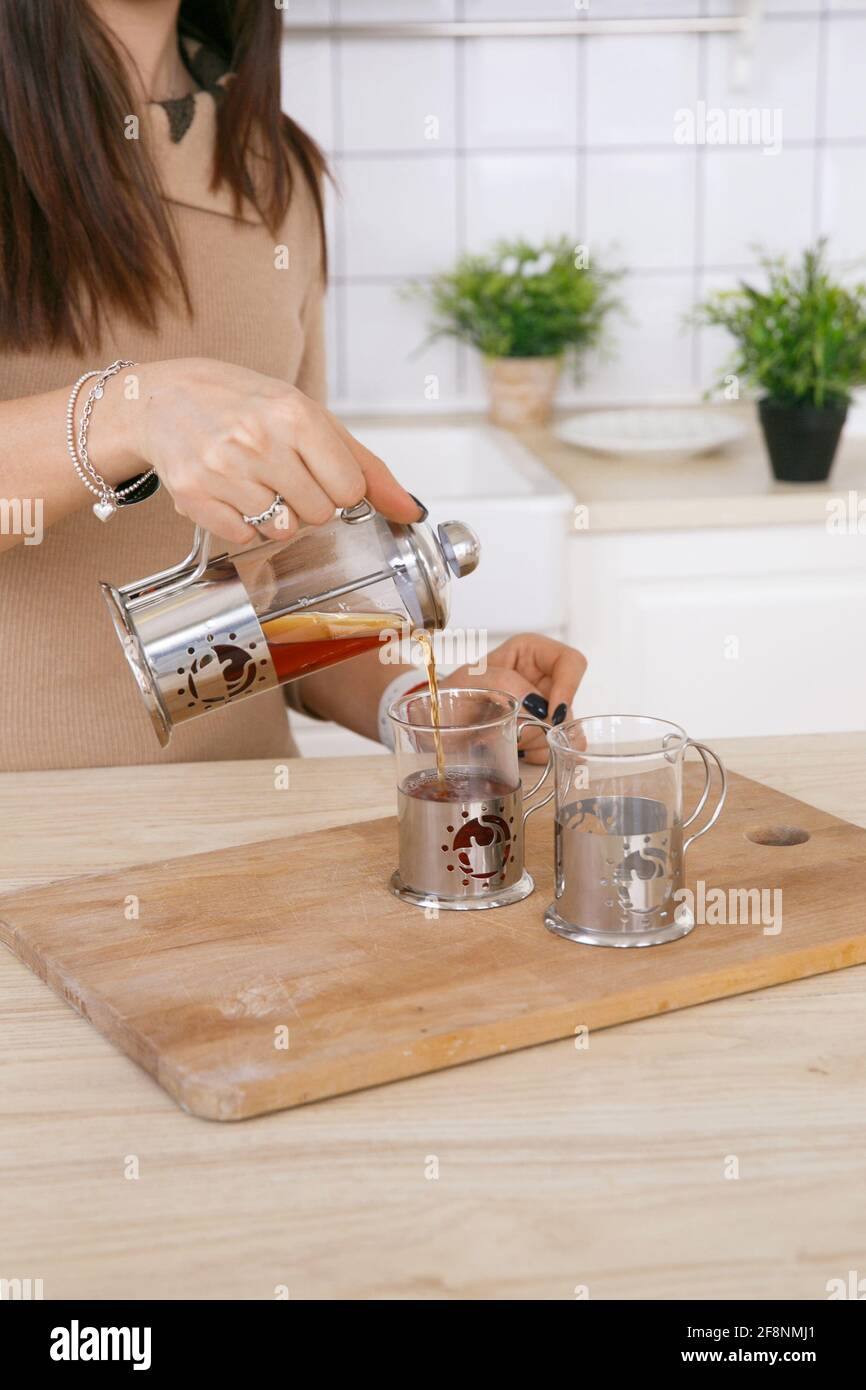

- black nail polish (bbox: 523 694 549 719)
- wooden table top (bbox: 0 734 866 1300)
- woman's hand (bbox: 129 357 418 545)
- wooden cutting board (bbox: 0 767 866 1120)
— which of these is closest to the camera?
wooden table top (bbox: 0 734 866 1300)

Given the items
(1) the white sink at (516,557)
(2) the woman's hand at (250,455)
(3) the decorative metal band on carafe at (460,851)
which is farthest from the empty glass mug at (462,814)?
(1) the white sink at (516,557)

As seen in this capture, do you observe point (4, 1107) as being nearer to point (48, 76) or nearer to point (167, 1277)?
point (167, 1277)

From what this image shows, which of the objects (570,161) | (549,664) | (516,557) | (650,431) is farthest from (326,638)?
(570,161)

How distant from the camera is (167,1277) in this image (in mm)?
523

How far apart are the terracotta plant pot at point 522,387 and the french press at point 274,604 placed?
4.50 ft

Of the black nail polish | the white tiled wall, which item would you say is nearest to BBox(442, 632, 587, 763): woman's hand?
the black nail polish

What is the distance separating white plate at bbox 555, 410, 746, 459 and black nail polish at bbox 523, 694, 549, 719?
3.16 feet

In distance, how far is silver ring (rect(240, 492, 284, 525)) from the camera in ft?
2.54

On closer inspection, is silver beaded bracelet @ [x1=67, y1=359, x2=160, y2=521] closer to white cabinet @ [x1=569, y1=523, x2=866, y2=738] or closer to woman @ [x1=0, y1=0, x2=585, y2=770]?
woman @ [x1=0, y1=0, x2=585, y2=770]

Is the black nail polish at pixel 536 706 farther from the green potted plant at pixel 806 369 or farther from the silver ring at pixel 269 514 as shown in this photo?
the green potted plant at pixel 806 369

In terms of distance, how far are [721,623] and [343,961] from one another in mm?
1142

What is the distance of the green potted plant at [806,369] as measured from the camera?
5.82 ft

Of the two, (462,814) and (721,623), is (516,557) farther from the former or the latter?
(462,814)

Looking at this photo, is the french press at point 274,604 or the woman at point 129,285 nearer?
the french press at point 274,604
